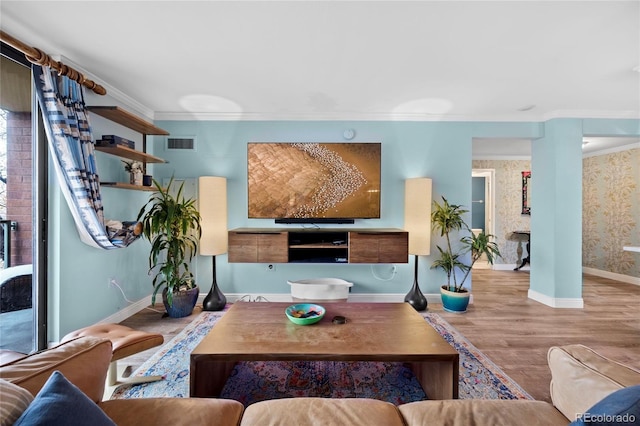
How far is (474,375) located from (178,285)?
9.03 feet

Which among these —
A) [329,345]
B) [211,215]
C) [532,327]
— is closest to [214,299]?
[211,215]

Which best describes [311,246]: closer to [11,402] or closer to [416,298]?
[416,298]

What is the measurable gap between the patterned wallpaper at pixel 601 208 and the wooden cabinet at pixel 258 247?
14.4 feet

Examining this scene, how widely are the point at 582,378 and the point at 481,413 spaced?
34cm

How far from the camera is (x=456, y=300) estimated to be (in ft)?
9.59

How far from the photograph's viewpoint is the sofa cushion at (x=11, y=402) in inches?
24.0

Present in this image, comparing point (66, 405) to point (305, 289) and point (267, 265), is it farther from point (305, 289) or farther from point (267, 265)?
point (267, 265)

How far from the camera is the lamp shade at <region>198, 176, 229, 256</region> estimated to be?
2895 mm

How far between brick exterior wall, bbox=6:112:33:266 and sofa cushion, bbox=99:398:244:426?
1.74 m

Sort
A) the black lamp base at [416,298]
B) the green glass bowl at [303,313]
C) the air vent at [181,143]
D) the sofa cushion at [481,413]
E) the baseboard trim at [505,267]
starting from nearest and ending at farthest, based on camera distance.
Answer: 1. the sofa cushion at [481,413]
2. the green glass bowl at [303,313]
3. the black lamp base at [416,298]
4. the air vent at [181,143]
5. the baseboard trim at [505,267]

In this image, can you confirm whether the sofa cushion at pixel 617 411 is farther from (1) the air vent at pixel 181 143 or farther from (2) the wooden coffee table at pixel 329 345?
(1) the air vent at pixel 181 143

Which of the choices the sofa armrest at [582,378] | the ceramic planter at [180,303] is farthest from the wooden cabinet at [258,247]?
the sofa armrest at [582,378]

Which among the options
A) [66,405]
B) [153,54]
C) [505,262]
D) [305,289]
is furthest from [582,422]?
[505,262]

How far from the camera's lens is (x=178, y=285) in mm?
2820
